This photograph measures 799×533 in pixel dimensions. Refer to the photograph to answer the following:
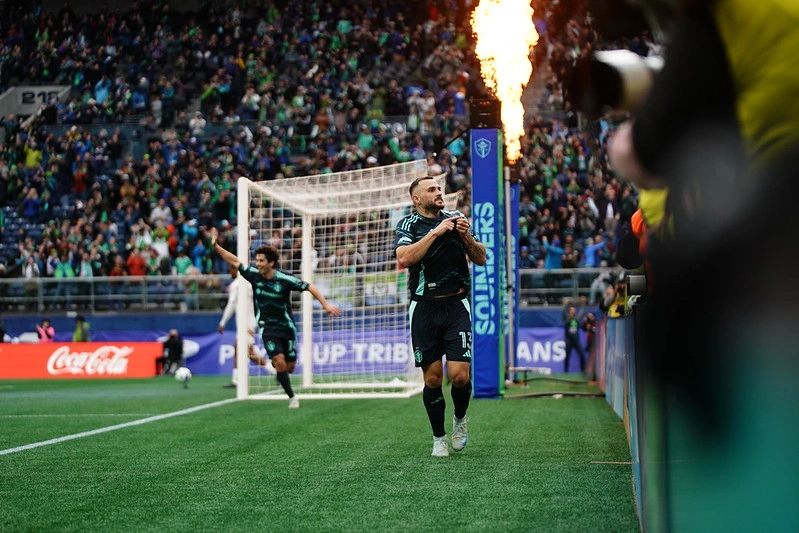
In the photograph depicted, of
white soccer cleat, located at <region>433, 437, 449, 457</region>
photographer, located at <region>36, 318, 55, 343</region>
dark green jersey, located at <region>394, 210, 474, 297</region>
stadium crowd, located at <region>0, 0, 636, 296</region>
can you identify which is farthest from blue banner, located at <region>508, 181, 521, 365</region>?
photographer, located at <region>36, 318, 55, 343</region>

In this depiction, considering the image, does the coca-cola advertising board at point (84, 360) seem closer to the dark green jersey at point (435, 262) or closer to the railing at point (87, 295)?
the railing at point (87, 295)

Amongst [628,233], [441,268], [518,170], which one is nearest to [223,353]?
[518,170]

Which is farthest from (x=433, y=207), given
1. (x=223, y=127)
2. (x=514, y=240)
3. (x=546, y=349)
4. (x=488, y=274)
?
(x=223, y=127)

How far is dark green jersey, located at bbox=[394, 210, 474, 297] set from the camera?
892cm

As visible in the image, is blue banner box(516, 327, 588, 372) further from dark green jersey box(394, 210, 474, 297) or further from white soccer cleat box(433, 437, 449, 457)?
white soccer cleat box(433, 437, 449, 457)

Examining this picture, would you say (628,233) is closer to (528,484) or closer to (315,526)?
(315,526)

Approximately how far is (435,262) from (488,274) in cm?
597

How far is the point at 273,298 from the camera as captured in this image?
14.1 m

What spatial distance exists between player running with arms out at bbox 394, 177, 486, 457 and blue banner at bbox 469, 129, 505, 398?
577 cm

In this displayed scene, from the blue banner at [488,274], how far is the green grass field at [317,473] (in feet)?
4.08

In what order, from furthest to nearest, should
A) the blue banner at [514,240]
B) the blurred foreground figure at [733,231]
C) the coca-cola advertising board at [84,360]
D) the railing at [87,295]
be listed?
the railing at [87,295]
the coca-cola advertising board at [84,360]
the blue banner at [514,240]
the blurred foreground figure at [733,231]

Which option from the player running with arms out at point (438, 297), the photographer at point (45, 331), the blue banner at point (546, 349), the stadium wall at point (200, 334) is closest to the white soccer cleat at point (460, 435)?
the player running with arms out at point (438, 297)

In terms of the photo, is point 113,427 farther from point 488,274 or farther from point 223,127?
point 223,127

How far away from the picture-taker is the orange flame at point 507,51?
16.7 meters
